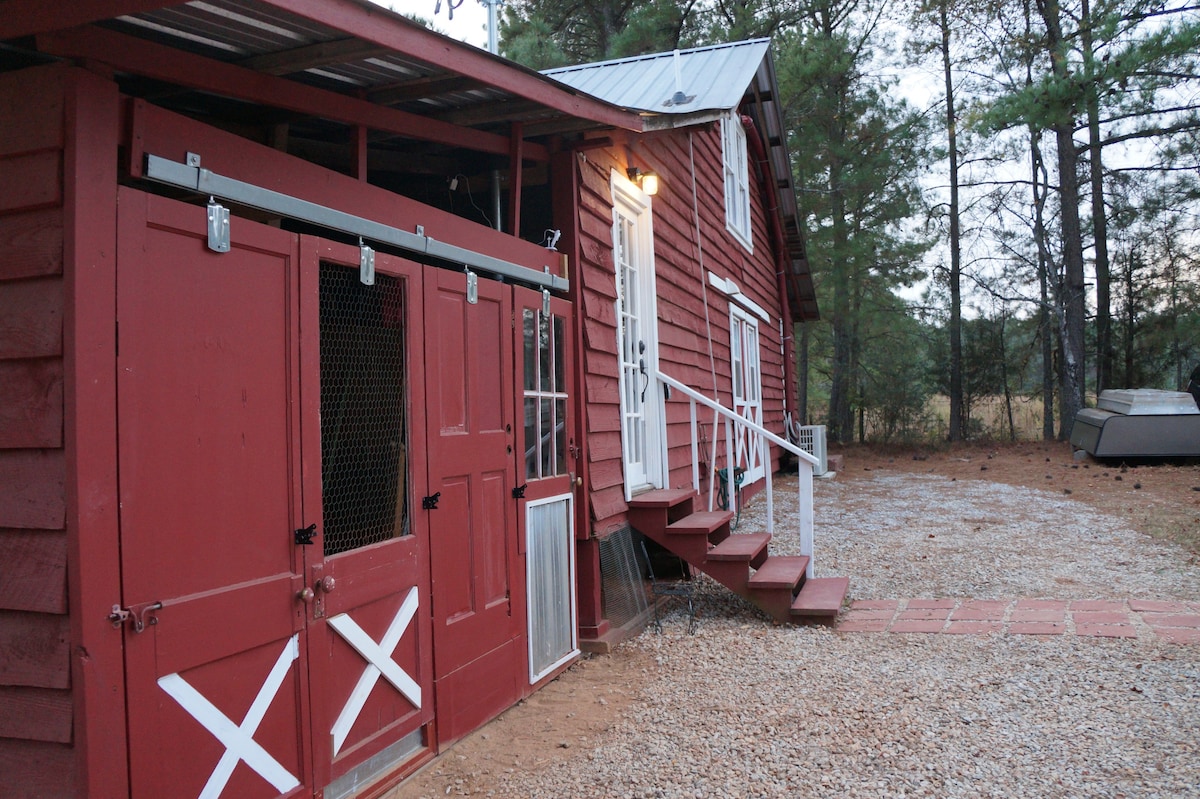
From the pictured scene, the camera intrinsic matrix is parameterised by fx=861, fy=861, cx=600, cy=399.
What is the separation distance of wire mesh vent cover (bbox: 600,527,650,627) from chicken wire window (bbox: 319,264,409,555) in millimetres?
2084

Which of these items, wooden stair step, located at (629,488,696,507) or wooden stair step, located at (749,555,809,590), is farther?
wooden stair step, located at (629,488,696,507)

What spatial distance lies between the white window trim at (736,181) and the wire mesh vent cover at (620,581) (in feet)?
17.8

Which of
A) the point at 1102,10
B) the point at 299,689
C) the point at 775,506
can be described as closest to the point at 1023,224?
the point at 1102,10

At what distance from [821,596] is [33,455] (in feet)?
15.1

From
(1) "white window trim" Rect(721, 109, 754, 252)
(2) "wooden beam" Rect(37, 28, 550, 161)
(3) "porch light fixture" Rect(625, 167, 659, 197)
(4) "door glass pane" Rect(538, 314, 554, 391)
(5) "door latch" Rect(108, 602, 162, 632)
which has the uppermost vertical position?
(1) "white window trim" Rect(721, 109, 754, 252)

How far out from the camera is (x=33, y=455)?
223 cm

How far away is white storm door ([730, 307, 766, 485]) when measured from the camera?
10.0m

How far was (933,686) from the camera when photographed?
13.7 feet

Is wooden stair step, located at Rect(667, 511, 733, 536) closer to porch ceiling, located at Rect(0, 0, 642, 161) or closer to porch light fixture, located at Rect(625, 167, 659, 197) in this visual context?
porch light fixture, located at Rect(625, 167, 659, 197)

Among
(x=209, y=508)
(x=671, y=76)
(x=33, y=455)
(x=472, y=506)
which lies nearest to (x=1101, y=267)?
(x=671, y=76)

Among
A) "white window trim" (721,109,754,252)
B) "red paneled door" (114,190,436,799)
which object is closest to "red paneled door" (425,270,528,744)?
"red paneled door" (114,190,436,799)

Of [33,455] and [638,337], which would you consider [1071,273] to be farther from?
[33,455]

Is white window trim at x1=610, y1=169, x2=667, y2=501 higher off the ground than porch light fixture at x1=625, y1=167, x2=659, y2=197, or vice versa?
porch light fixture at x1=625, y1=167, x2=659, y2=197

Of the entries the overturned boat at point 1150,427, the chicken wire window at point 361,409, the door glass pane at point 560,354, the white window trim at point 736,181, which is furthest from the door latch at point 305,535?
the overturned boat at point 1150,427
